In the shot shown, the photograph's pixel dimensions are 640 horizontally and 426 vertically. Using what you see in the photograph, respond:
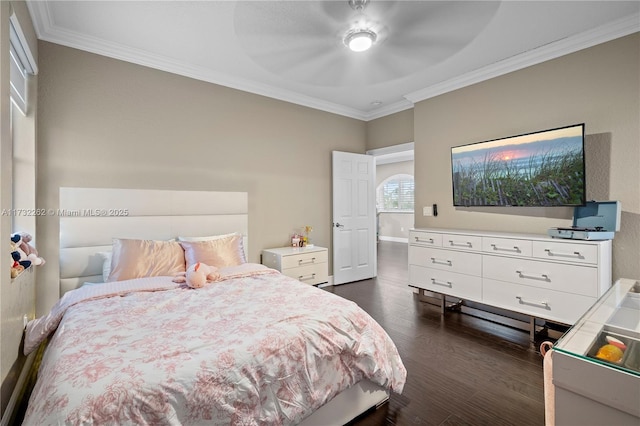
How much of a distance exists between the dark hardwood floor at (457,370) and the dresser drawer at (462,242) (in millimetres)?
784

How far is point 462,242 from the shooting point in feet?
10.5

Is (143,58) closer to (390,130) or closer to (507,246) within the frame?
(390,130)

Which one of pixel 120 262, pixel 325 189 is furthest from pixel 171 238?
pixel 325 189

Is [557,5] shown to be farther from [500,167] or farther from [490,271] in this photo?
[490,271]

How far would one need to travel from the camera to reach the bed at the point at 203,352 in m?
1.10

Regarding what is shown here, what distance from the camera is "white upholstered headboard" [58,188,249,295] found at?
2.67 meters

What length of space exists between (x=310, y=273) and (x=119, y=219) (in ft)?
7.07

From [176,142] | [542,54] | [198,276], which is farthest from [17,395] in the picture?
[542,54]

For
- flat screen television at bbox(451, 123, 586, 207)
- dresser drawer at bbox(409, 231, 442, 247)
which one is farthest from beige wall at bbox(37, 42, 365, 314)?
flat screen television at bbox(451, 123, 586, 207)

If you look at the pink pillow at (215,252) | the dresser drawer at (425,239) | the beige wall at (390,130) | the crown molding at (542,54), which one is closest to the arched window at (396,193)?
the beige wall at (390,130)

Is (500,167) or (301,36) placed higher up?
(301,36)

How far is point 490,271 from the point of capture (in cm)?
298

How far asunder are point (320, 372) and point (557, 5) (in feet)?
10.3

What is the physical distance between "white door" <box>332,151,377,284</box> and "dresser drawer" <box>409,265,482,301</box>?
3.90 feet
